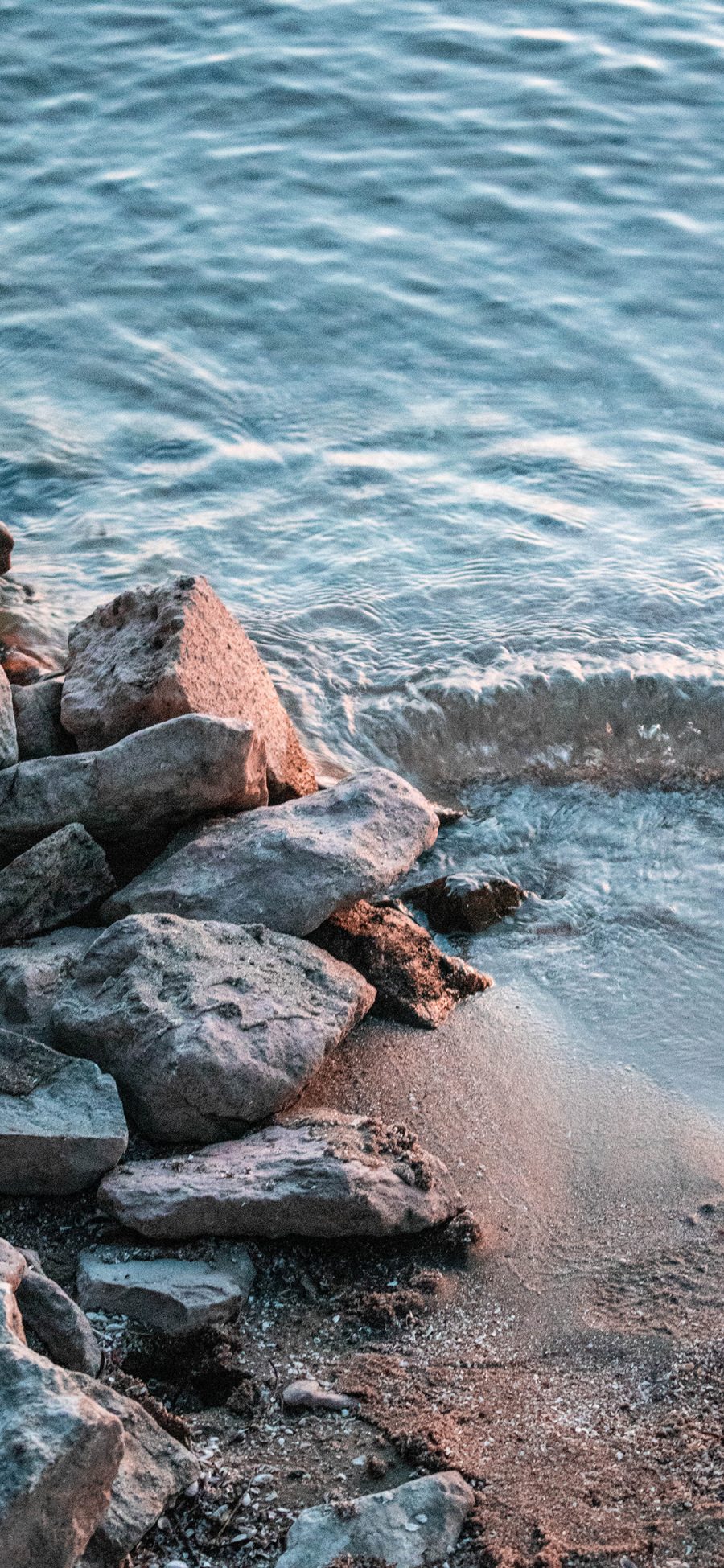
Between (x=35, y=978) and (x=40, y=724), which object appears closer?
(x=35, y=978)

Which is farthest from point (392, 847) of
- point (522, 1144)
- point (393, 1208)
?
point (393, 1208)

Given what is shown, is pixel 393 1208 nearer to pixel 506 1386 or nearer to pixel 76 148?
pixel 506 1386

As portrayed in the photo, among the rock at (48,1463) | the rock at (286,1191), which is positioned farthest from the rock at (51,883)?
the rock at (48,1463)

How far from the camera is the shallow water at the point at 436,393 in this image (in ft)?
17.9

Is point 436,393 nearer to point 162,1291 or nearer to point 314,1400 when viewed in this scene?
point 162,1291

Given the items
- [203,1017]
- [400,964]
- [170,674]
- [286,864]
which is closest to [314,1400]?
[203,1017]

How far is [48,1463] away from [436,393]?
7.42m

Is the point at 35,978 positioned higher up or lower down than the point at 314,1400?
higher up

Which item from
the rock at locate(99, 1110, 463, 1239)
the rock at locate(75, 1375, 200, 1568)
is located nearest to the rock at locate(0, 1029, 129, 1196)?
the rock at locate(99, 1110, 463, 1239)

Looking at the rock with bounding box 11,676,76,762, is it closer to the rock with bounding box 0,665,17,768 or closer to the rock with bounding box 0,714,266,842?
the rock with bounding box 0,665,17,768

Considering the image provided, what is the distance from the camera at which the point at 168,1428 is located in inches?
104

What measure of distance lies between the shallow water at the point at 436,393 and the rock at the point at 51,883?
1.27m

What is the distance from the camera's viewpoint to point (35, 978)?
3.69m

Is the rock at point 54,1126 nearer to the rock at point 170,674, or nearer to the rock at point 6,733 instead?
the rock at point 6,733
